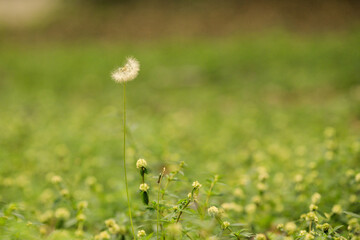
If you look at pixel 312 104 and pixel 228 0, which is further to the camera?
pixel 228 0

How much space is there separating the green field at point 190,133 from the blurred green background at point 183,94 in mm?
29

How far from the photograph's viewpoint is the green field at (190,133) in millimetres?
2232

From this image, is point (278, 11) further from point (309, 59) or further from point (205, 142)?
point (205, 142)

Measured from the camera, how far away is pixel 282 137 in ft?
15.3

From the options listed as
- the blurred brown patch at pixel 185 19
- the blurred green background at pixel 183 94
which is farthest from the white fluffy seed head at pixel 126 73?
the blurred brown patch at pixel 185 19

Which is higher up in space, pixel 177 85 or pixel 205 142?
pixel 177 85

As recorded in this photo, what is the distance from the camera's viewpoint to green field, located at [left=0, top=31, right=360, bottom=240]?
2.23 metres

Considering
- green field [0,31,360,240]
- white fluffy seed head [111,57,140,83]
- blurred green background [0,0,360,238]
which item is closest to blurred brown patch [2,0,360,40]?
blurred green background [0,0,360,238]

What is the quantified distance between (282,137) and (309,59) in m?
4.29

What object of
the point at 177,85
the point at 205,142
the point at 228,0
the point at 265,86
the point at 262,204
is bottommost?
the point at 262,204

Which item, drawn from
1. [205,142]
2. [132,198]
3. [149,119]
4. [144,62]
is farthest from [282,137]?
[144,62]

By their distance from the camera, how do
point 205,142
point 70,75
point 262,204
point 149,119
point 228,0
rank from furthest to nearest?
point 228,0, point 70,75, point 149,119, point 205,142, point 262,204

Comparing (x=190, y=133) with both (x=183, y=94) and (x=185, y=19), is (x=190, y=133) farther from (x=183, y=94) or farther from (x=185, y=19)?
(x=185, y=19)

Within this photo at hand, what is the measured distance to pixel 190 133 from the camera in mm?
4965
